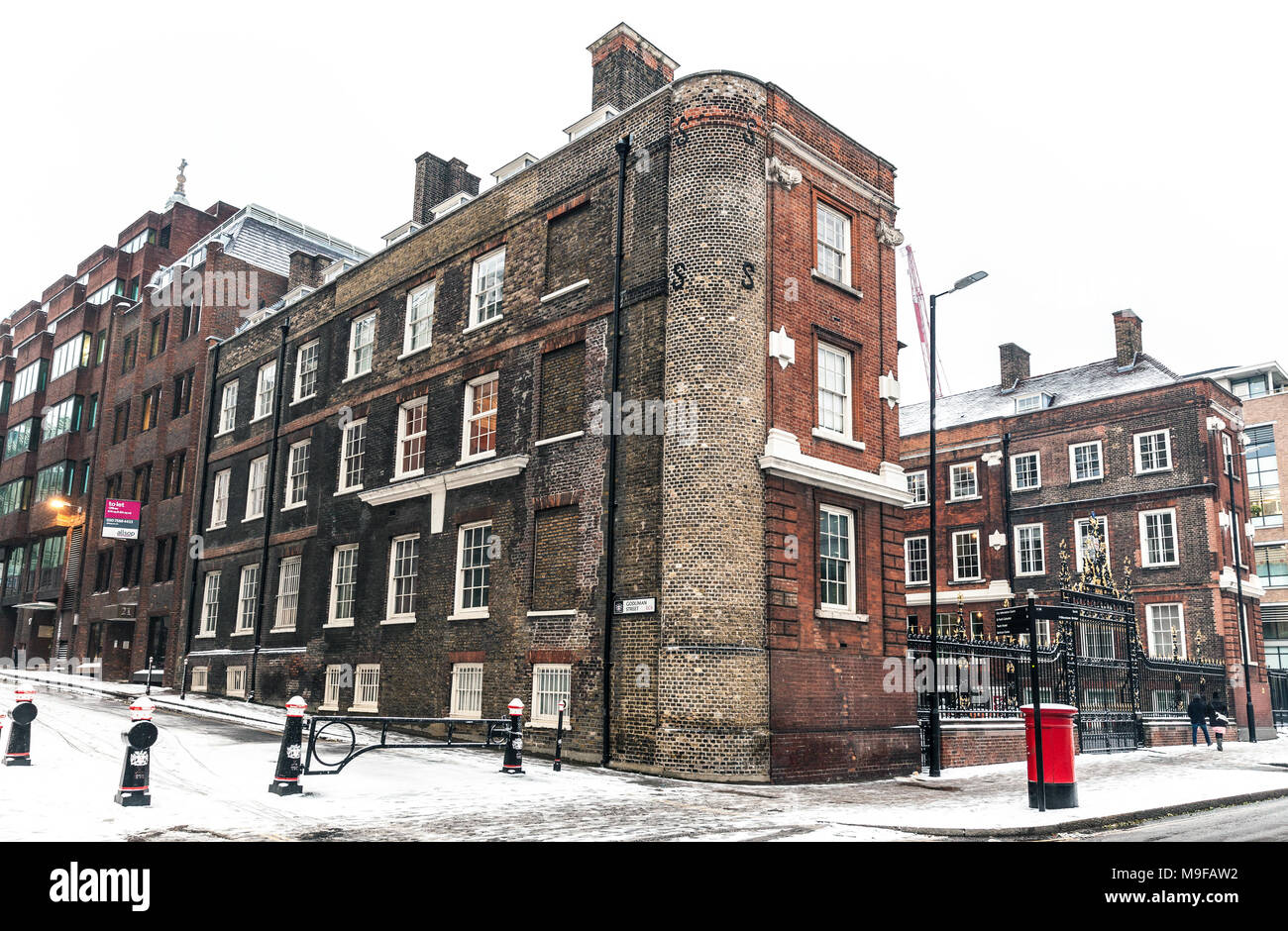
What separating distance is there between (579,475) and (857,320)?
6680 millimetres

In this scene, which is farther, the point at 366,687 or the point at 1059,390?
the point at 1059,390

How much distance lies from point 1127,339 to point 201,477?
36070 millimetres

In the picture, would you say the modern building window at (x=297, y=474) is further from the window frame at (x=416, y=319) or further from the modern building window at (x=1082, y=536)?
the modern building window at (x=1082, y=536)

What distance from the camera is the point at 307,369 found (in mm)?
29469

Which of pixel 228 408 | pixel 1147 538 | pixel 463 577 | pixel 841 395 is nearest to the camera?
pixel 841 395

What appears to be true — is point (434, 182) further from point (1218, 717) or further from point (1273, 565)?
point (1273, 565)

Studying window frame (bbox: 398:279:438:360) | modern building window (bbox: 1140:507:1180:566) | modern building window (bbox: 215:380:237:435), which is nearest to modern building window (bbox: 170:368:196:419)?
modern building window (bbox: 215:380:237:435)

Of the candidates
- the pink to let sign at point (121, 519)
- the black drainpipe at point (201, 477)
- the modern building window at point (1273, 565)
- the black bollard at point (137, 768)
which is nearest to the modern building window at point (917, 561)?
the modern building window at point (1273, 565)

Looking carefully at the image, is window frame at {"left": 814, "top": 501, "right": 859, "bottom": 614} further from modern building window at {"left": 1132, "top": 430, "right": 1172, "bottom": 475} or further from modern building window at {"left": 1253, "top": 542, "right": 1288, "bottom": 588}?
modern building window at {"left": 1253, "top": 542, "right": 1288, "bottom": 588}

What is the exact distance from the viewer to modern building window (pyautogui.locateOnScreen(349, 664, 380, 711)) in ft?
77.4

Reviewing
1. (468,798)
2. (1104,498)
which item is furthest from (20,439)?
(1104,498)

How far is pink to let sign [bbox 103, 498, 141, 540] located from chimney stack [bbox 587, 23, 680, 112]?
2429cm

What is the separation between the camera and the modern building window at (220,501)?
32.2 meters

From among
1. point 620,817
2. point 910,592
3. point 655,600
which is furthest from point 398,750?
point 910,592
